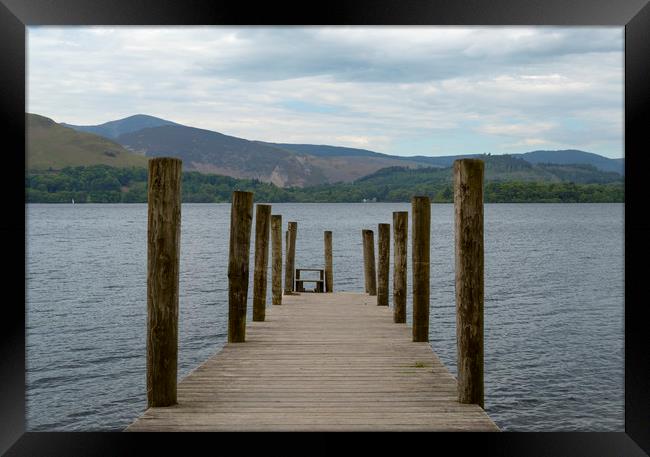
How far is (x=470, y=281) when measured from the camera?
6688 millimetres

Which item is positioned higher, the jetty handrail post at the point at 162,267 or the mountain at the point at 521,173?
the mountain at the point at 521,173

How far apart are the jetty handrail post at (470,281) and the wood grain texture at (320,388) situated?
0.87 ft

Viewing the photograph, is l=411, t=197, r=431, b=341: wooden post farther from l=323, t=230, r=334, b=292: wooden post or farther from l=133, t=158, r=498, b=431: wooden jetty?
→ l=323, t=230, r=334, b=292: wooden post

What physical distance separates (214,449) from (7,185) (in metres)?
2.59

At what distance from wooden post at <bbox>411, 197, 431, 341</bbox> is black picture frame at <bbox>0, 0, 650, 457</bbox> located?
477 cm

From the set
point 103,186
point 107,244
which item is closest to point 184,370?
point 107,244

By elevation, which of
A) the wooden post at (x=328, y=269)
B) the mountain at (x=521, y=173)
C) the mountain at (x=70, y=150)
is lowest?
the wooden post at (x=328, y=269)

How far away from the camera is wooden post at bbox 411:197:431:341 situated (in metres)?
10.3

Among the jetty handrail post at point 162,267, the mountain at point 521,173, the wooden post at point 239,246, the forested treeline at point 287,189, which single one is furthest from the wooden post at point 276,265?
the mountain at point 521,173

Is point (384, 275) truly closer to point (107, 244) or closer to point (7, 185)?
point (7, 185)

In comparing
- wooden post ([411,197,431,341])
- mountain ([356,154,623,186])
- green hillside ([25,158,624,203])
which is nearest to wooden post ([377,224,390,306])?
wooden post ([411,197,431,341])

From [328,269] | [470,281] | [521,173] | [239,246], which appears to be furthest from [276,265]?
[521,173]

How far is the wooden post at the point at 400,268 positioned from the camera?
12180 mm

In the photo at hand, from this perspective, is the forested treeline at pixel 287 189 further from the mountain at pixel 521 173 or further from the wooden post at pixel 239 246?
the wooden post at pixel 239 246
